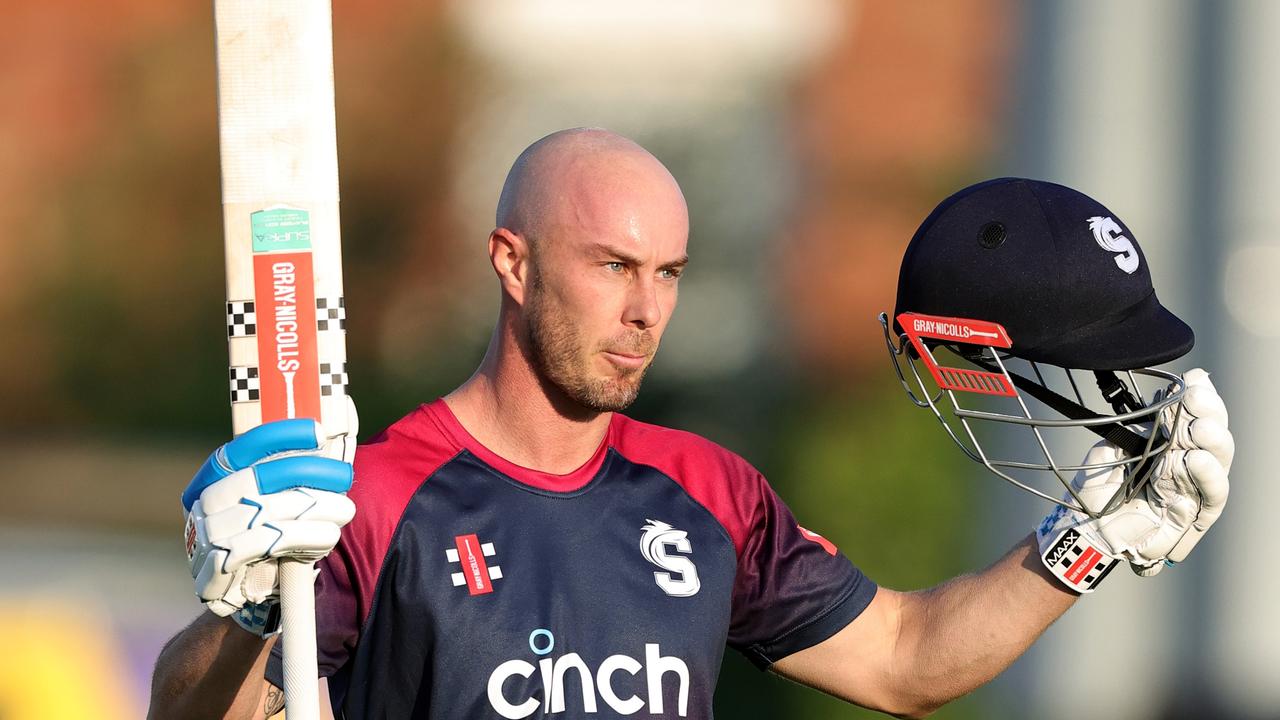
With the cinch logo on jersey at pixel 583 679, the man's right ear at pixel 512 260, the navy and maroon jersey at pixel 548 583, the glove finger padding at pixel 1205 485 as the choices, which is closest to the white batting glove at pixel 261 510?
the navy and maroon jersey at pixel 548 583

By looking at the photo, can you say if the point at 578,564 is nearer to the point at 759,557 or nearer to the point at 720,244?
the point at 759,557

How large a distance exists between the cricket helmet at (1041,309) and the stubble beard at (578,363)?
483 millimetres

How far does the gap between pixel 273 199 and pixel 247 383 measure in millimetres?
313

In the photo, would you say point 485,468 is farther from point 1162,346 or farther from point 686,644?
point 1162,346

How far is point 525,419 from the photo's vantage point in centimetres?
291

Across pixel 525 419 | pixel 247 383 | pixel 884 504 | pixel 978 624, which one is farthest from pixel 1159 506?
pixel 884 504

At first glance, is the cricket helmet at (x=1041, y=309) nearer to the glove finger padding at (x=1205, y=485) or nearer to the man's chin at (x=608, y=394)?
the glove finger padding at (x=1205, y=485)

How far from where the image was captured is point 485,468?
286 cm

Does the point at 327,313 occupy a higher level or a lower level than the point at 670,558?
higher

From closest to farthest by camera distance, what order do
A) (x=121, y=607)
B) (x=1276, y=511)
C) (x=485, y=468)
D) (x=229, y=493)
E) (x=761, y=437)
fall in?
1. (x=229, y=493)
2. (x=485, y=468)
3. (x=1276, y=511)
4. (x=121, y=607)
5. (x=761, y=437)

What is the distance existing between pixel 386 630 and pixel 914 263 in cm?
116

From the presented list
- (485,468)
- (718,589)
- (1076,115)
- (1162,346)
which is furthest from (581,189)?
(1076,115)

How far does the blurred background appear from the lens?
576 centimetres

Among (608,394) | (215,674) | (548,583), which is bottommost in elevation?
(215,674)
